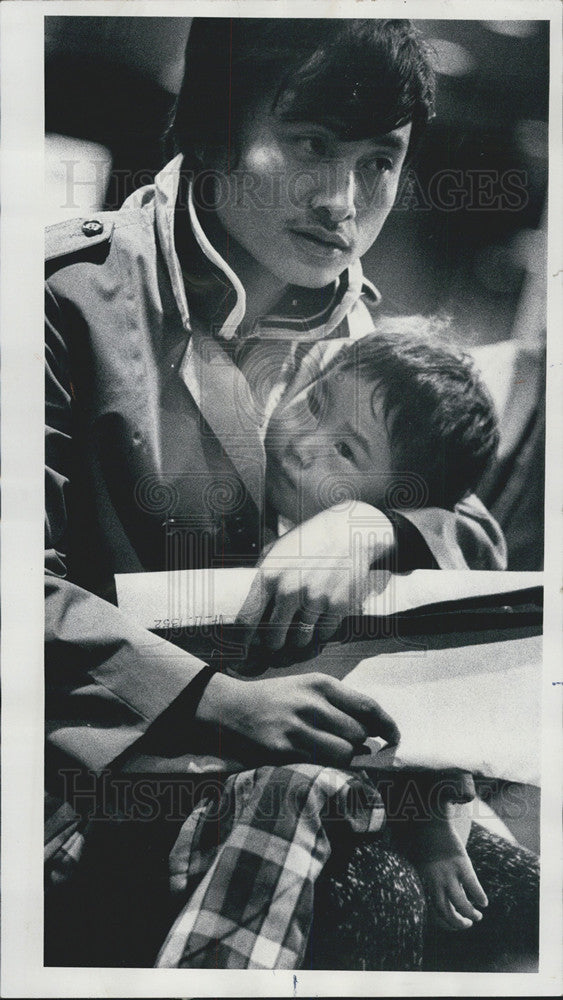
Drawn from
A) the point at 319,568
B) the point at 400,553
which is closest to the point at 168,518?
the point at 319,568

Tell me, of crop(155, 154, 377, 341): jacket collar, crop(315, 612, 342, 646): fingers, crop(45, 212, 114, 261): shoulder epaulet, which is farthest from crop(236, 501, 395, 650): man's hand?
crop(45, 212, 114, 261): shoulder epaulet

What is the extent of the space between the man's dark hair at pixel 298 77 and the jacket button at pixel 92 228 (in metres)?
0.17

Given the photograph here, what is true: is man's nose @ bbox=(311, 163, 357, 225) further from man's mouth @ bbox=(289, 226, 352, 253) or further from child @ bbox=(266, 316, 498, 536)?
child @ bbox=(266, 316, 498, 536)

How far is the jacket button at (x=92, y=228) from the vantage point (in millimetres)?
1253

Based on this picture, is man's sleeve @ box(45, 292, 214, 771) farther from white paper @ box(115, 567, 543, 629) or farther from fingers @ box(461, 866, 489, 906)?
fingers @ box(461, 866, 489, 906)

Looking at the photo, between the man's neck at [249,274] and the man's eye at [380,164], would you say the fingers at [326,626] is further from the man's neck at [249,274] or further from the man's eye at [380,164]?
the man's eye at [380,164]

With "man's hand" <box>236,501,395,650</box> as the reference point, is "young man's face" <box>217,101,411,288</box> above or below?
above

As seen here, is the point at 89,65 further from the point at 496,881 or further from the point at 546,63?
the point at 496,881

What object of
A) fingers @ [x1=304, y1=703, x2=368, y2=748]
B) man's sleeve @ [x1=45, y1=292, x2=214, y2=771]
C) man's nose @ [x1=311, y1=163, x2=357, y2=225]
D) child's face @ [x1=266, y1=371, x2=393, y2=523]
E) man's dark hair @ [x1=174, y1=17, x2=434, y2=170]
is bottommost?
fingers @ [x1=304, y1=703, x2=368, y2=748]

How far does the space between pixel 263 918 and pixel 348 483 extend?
69 centimetres

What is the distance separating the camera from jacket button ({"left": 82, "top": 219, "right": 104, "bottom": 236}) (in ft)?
4.11

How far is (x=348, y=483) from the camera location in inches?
49.6

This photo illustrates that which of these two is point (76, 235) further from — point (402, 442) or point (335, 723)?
point (335, 723)

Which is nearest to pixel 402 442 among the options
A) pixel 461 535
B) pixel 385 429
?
pixel 385 429
